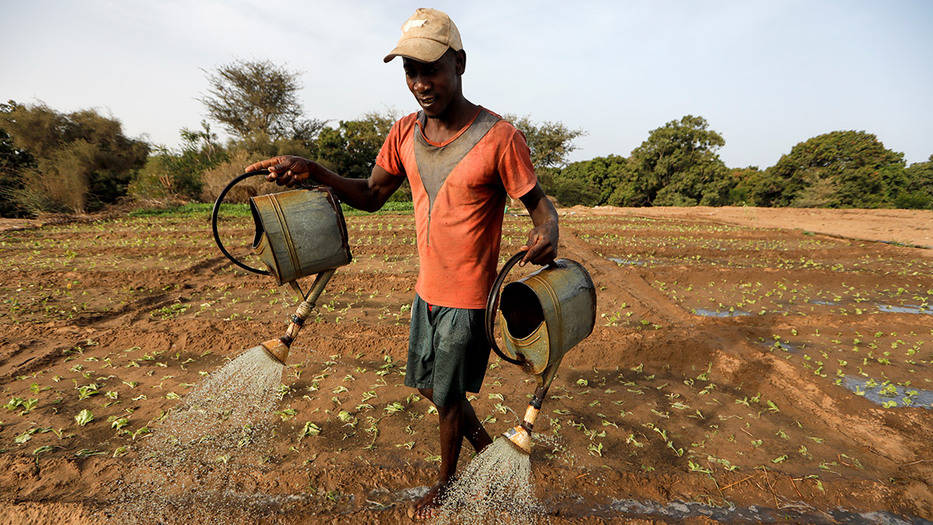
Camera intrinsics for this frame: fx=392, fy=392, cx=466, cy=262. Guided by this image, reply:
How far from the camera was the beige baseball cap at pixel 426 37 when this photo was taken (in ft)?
4.84

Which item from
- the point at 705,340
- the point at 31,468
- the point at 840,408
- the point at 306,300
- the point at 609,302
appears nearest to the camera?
the point at 306,300

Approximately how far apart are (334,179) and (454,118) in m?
0.75

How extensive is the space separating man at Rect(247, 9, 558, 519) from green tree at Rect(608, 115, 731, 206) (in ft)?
115

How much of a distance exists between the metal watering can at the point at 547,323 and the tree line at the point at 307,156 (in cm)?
2120

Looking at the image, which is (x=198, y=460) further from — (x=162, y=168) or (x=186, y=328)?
(x=162, y=168)

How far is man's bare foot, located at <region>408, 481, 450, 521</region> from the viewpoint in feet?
7.16

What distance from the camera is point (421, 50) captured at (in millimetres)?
1475

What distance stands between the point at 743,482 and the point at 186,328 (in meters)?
5.68

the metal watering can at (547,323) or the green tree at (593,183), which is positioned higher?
the green tree at (593,183)

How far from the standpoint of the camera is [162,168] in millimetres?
22719

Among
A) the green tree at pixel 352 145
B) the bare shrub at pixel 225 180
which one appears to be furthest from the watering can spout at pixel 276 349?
the green tree at pixel 352 145

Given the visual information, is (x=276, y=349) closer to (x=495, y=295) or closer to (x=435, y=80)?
(x=495, y=295)

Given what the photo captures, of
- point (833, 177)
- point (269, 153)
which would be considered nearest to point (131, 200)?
point (269, 153)

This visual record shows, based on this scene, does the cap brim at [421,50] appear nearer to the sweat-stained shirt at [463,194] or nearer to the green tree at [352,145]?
the sweat-stained shirt at [463,194]
